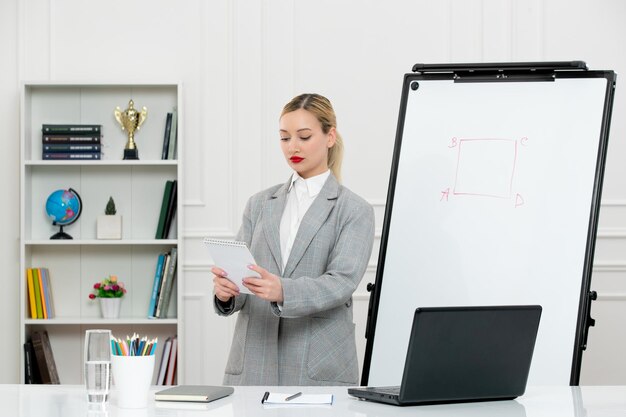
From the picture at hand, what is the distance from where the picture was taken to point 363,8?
4.12 meters

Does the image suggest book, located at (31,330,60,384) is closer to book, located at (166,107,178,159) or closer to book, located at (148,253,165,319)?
book, located at (148,253,165,319)

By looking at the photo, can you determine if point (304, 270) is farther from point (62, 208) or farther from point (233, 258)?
point (62, 208)

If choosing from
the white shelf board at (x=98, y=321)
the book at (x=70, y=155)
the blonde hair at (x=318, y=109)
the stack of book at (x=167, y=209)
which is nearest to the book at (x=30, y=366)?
the white shelf board at (x=98, y=321)

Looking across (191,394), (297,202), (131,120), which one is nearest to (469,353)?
(191,394)

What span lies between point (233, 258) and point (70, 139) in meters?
2.16

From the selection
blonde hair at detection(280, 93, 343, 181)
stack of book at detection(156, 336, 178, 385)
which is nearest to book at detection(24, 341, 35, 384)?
stack of book at detection(156, 336, 178, 385)

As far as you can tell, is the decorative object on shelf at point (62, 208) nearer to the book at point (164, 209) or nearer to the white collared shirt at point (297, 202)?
the book at point (164, 209)

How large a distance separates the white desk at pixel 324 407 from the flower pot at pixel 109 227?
2277 mm

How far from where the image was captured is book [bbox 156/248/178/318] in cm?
397

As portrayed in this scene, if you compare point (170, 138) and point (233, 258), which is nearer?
point (233, 258)

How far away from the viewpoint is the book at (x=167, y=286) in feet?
13.0

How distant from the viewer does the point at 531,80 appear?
Result: 2.62 m

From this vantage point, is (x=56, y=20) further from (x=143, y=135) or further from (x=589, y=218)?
(x=589, y=218)

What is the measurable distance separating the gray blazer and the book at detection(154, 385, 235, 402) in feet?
1.93
